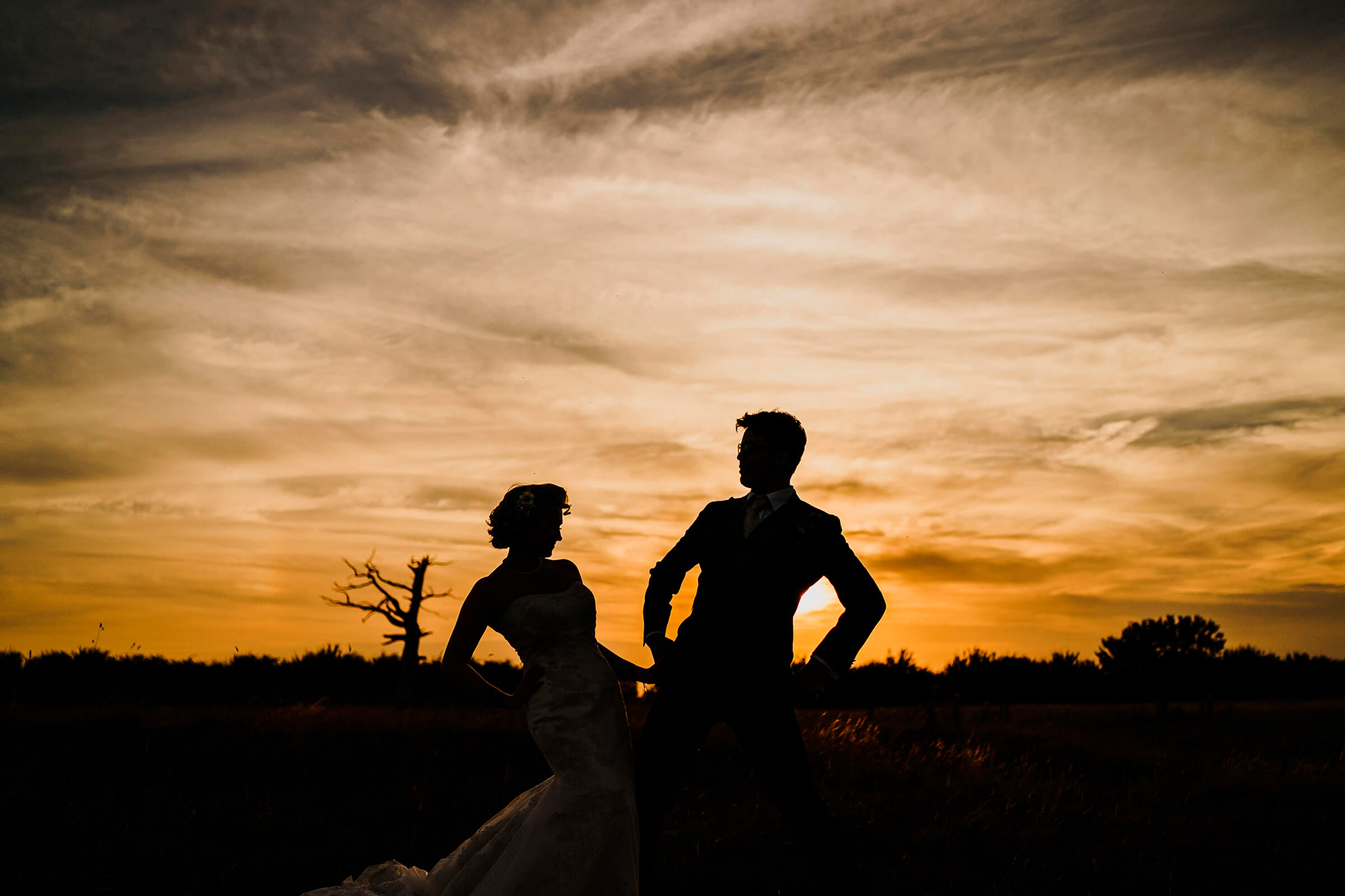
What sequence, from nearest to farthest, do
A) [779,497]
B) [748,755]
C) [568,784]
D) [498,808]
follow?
[568,784] < [748,755] < [779,497] < [498,808]

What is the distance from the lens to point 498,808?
8.27 meters

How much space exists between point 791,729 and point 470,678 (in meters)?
1.62

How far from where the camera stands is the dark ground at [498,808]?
269 inches

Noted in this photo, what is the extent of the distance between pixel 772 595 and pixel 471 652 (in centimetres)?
153

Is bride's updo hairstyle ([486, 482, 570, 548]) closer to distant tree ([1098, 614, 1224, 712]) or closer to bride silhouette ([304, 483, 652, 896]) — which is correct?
bride silhouette ([304, 483, 652, 896])

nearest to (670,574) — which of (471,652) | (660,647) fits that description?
(660,647)

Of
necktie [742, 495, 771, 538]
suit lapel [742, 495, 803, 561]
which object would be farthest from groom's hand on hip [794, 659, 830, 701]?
necktie [742, 495, 771, 538]

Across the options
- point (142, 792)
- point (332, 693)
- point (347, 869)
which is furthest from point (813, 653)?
point (332, 693)

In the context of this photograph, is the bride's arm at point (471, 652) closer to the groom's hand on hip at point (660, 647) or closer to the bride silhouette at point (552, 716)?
the bride silhouette at point (552, 716)

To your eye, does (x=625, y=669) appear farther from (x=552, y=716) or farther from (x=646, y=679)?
(x=552, y=716)

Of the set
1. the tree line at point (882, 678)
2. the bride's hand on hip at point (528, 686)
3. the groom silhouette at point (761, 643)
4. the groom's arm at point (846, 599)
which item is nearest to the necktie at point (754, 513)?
the groom silhouette at point (761, 643)

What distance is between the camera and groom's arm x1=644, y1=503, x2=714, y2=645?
5316 millimetres

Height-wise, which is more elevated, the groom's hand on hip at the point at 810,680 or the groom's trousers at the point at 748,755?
the groom's hand on hip at the point at 810,680

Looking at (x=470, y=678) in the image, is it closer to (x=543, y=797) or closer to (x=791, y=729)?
(x=543, y=797)
